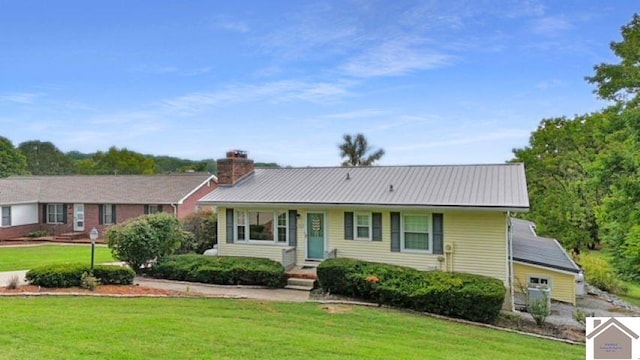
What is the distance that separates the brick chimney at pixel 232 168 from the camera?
709 inches

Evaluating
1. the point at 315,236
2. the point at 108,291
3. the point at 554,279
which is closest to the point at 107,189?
the point at 315,236

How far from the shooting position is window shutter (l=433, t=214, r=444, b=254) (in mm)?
13891

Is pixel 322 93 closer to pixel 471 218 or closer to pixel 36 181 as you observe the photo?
pixel 471 218

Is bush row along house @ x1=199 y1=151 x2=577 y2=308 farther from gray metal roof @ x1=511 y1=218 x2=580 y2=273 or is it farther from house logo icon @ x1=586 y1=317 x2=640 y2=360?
house logo icon @ x1=586 y1=317 x2=640 y2=360

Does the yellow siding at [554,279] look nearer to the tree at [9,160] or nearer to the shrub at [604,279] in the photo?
the shrub at [604,279]

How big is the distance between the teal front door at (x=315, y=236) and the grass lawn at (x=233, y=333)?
433cm

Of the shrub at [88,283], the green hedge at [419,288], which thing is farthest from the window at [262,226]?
the shrub at [88,283]

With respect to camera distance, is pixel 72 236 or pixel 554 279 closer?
pixel 554 279

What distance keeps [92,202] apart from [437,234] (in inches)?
1011

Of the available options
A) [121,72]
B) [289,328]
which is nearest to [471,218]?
[289,328]

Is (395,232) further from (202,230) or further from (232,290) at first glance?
(202,230)

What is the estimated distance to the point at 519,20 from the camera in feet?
56.2

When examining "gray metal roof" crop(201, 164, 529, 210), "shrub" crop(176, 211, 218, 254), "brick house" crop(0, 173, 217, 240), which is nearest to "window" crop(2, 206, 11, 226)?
"brick house" crop(0, 173, 217, 240)

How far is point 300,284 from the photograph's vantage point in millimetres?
14188
